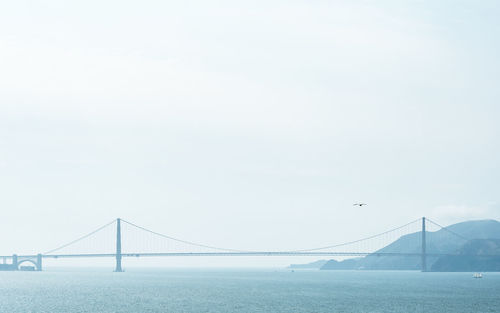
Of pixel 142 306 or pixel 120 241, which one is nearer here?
pixel 142 306

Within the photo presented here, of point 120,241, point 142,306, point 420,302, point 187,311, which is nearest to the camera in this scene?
point 187,311

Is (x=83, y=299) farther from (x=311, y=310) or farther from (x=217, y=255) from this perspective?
(x=217, y=255)

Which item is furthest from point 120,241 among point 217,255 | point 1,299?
point 1,299

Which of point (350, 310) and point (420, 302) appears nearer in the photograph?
point (350, 310)

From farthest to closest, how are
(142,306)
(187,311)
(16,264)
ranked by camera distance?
(16,264) < (142,306) < (187,311)

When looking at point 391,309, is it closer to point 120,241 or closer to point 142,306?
point 142,306

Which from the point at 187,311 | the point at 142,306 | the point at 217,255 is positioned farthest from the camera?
the point at 217,255

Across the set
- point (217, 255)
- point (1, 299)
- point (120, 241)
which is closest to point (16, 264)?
point (120, 241)

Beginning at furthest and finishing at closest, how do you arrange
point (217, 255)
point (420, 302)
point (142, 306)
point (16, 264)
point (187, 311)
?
point (16, 264), point (217, 255), point (420, 302), point (142, 306), point (187, 311)
